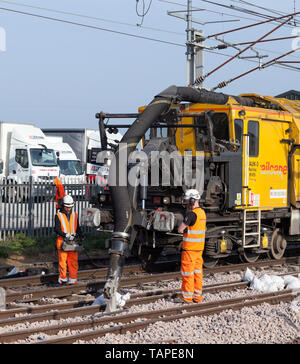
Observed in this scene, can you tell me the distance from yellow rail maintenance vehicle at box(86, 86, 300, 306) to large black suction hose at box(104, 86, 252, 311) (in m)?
0.02

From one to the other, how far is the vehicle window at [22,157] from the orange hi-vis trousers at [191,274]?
19.0 metres

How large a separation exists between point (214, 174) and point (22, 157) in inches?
665

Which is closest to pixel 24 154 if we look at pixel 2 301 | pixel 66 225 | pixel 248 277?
pixel 66 225

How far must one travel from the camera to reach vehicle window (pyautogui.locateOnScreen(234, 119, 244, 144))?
12.0 m

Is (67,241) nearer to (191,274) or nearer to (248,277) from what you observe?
(191,274)

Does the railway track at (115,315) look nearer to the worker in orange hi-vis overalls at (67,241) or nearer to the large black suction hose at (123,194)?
the large black suction hose at (123,194)

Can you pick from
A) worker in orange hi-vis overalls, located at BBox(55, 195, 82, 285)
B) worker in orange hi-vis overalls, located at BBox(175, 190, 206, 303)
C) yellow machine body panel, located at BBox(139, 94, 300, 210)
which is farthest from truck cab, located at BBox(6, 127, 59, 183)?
worker in orange hi-vis overalls, located at BBox(175, 190, 206, 303)

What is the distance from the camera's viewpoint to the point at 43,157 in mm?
27656

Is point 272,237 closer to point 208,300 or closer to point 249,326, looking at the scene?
point 208,300

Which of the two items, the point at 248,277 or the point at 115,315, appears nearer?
the point at 115,315

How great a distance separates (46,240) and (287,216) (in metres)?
5.98

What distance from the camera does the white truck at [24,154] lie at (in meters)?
27.2

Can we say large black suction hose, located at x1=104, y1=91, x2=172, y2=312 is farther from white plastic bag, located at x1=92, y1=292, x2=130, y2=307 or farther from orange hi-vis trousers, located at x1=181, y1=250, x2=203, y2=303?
orange hi-vis trousers, located at x1=181, y1=250, x2=203, y2=303

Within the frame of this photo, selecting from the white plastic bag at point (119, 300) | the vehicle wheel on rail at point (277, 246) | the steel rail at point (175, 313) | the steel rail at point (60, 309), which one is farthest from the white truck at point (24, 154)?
the steel rail at point (175, 313)
